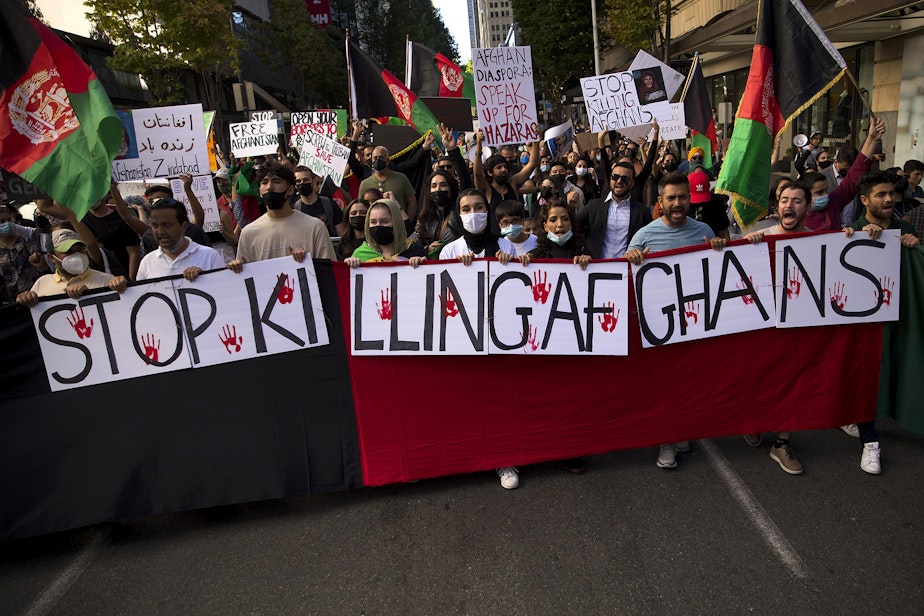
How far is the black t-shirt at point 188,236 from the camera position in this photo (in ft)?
18.1

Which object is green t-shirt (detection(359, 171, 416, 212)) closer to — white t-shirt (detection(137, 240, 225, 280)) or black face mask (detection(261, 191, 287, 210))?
black face mask (detection(261, 191, 287, 210))

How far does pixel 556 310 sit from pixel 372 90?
6.17 meters

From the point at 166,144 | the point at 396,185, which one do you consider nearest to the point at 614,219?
the point at 396,185

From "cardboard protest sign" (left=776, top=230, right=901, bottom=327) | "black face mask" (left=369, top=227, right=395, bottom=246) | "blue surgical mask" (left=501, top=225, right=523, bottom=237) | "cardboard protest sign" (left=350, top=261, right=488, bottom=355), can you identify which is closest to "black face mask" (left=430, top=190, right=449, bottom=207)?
"blue surgical mask" (left=501, top=225, right=523, bottom=237)

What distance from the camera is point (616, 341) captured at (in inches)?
152

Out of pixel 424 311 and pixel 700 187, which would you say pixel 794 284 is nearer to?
pixel 424 311

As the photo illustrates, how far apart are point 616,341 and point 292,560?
216 centimetres

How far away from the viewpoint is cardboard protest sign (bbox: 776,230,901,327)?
12.9 ft

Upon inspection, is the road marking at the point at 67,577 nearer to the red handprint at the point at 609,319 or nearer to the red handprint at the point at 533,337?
the red handprint at the point at 533,337

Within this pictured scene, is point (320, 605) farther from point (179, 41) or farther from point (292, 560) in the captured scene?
point (179, 41)

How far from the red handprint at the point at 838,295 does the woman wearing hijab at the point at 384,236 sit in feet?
8.22

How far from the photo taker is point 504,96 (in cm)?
718

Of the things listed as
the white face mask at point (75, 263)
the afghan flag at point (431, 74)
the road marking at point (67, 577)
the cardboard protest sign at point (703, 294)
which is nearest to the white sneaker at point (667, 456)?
the cardboard protest sign at point (703, 294)

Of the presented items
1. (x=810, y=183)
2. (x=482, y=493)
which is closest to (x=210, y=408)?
(x=482, y=493)
